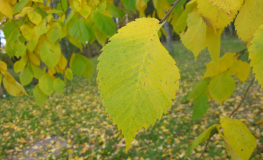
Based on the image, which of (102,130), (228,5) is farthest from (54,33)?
(102,130)

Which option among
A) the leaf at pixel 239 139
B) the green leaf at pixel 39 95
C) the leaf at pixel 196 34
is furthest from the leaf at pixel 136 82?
the green leaf at pixel 39 95

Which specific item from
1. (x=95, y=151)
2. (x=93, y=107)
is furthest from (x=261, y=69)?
(x=93, y=107)

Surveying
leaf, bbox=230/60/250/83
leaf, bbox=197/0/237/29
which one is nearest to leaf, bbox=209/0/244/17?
leaf, bbox=197/0/237/29

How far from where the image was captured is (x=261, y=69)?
9.8 inches

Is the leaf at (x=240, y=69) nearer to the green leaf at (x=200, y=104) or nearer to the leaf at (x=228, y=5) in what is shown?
the green leaf at (x=200, y=104)

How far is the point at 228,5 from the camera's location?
295mm

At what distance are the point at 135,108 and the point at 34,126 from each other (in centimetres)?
479

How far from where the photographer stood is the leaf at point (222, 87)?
0.78 metres

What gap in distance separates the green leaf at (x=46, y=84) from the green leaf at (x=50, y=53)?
0.17 m

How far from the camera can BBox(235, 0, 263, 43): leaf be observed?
339 millimetres

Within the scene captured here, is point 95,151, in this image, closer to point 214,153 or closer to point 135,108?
point 214,153

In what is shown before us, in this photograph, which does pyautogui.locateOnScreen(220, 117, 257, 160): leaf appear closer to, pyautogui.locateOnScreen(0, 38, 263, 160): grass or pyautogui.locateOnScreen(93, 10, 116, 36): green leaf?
pyautogui.locateOnScreen(93, 10, 116, 36): green leaf

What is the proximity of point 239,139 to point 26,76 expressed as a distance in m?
0.99

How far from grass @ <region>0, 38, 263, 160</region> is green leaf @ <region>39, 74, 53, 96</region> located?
7.51 feet
